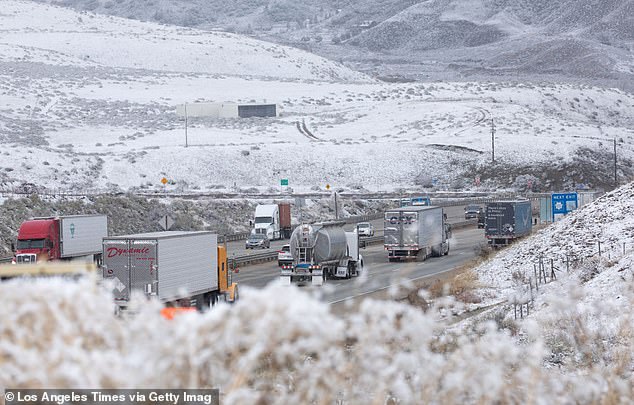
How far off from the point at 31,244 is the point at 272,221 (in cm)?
3029

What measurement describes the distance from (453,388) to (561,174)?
113345 millimetres

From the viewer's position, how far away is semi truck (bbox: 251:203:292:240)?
70188 millimetres

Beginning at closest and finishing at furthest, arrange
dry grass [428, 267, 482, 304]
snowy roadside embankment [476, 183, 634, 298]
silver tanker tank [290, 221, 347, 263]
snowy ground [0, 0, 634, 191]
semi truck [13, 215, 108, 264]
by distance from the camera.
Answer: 1. dry grass [428, 267, 482, 304]
2. snowy roadside embankment [476, 183, 634, 298]
3. semi truck [13, 215, 108, 264]
4. silver tanker tank [290, 221, 347, 263]
5. snowy ground [0, 0, 634, 191]

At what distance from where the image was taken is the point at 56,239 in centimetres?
4262

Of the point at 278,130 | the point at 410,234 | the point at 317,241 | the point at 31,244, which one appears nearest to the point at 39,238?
the point at 31,244

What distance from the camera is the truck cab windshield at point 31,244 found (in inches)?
1654

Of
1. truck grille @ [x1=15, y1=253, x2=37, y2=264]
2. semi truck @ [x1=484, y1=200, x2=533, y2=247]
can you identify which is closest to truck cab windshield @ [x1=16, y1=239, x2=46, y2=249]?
truck grille @ [x1=15, y1=253, x2=37, y2=264]

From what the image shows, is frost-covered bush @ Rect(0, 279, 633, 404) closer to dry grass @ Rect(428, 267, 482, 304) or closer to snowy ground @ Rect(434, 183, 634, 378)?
snowy ground @ Rect(434, 183, 634, 378)

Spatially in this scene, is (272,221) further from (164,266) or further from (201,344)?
(201,344)

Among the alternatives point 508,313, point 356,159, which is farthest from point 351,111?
point 508,313

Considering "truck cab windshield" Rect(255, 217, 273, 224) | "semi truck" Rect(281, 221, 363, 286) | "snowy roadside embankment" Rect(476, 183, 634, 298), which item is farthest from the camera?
"truck cab windshield" Rect(255, 217, 273, 224)

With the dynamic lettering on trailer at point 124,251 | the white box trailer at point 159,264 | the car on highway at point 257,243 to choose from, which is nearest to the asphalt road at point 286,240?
the car on highway at point 257,243

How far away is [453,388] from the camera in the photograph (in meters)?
6.44

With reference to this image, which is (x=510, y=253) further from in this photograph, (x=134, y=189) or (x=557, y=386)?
(x=134, y=189)
